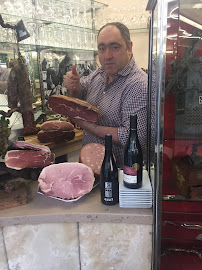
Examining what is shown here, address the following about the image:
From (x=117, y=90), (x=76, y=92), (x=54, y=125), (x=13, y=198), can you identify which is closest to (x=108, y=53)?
(x=117, y=90)

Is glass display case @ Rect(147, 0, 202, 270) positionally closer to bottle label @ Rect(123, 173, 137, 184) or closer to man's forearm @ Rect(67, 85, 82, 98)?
bottle label @ Rect(123, 173, 137, 184)

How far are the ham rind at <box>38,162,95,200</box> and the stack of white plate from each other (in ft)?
0.52

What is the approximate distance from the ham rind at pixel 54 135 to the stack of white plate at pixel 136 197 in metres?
1.08

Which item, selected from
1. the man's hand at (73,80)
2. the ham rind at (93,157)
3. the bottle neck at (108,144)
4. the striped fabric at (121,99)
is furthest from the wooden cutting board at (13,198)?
the man's hand at (73,80)

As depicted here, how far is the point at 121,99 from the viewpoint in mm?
1662

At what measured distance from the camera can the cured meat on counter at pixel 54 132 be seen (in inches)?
78.9

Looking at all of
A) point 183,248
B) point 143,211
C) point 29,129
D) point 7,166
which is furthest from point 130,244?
point 29,129

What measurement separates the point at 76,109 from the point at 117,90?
374 mm

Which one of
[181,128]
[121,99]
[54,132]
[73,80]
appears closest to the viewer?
[181,128]

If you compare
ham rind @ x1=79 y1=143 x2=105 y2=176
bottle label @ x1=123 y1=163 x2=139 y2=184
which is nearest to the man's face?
ham rind @ x1=79 y1=143 x2=105 y2=176

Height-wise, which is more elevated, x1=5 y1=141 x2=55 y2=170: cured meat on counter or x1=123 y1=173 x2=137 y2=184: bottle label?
x1=5 y1=141 x2=55 y2=170: cured meat on counter

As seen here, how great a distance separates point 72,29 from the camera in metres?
2.79

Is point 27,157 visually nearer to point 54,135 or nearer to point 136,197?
point 136,197

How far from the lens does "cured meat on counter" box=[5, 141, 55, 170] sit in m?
1.15
